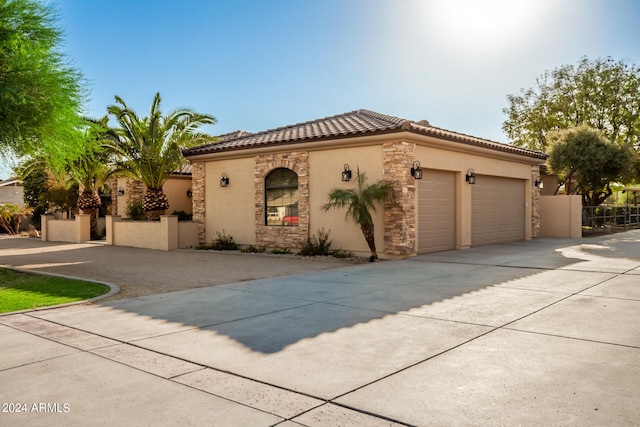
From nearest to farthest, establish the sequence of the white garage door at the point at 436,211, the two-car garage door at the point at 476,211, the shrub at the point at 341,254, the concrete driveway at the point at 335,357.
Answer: the concrete driveway at the point at 335,357, the shrub at the point at 341,254, the white garage door at the point at 436,211, the two-car garage door at the point at 476,211

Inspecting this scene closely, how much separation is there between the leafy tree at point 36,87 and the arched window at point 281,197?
6.71 m

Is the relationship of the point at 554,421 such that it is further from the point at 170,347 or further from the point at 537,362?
the point at 170,347

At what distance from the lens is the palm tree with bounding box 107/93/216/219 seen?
65.2ft

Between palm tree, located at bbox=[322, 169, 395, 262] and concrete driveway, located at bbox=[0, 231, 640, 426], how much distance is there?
4711 mm

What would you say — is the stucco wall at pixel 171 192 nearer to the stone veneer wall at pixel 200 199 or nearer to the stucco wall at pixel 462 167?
the stone veneer wall at pixel 200 199

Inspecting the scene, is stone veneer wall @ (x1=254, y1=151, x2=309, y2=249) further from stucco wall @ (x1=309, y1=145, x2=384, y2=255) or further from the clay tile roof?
the clay tile roof

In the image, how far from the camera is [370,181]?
49.9 ft

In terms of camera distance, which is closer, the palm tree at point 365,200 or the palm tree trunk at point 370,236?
the palm tree at point 365,200

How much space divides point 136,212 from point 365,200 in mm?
15350

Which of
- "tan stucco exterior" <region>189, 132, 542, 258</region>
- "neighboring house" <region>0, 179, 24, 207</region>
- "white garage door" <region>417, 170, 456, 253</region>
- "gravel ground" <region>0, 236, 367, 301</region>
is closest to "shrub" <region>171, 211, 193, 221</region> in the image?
"tan stucco exterior" <region>189, 132, 542, 258</region>

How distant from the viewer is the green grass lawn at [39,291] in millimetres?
8523

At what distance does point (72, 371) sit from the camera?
16.3 ft

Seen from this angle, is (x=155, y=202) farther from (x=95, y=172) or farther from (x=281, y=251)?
(x=281, y=251)

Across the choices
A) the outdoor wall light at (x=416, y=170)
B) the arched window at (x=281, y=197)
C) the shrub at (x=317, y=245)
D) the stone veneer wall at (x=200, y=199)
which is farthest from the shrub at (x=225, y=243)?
the outdoor wall light at (x=416, y=170)
